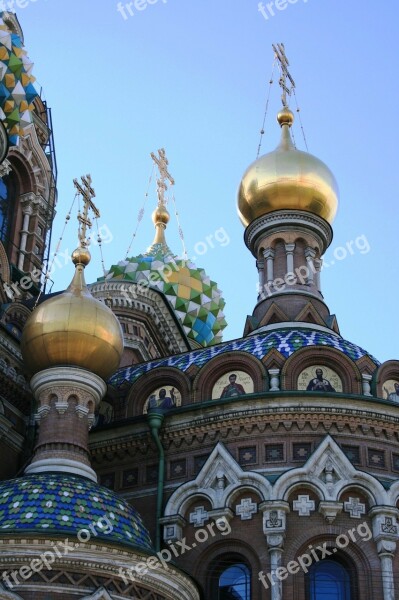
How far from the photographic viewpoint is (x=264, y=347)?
1265 centimetres

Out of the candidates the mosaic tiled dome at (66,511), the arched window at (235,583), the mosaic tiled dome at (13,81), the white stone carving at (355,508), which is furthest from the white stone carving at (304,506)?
the mosaic tiled dome at (13,81)

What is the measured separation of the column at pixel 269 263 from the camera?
49.7 feet

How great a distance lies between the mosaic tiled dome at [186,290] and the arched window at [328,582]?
30.1 feet

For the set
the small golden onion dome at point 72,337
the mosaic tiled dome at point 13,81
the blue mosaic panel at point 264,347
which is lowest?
the small golden onion dome at point 72,337

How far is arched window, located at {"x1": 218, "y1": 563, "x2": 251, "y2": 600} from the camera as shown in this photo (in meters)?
11.0

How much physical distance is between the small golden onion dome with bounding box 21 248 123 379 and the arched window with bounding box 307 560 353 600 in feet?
9.40

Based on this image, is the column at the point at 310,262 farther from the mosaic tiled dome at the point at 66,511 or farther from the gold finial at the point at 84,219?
the mosaic tiled dome at the point at 66,511

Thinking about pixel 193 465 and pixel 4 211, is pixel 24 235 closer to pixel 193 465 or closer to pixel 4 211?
pixel 4 211

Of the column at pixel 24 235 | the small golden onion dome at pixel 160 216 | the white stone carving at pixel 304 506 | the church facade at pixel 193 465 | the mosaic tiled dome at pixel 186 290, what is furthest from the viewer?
the small golden onion dome at pixel 160 216

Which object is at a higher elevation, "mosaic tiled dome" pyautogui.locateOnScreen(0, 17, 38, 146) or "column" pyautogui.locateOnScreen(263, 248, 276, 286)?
"mosaic tiled dome" pyautogui.locateOnScreen(0, 17, 38, 146)

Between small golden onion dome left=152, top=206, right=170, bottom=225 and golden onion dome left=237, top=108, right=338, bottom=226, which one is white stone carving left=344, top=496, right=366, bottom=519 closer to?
golden onion dome left=237, top=108, right=338, bottom=226

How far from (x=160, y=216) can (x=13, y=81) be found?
7.80 m

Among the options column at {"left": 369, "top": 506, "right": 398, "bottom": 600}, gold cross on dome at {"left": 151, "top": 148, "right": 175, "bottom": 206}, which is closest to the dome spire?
gold cross on dome at {"left": 151, "top": 148, "right": 175, "bottom": 206}

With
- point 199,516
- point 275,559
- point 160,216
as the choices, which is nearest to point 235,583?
point 275,559
